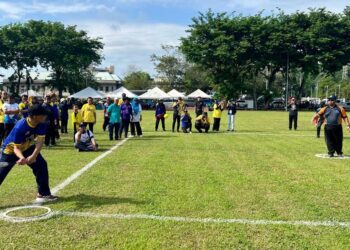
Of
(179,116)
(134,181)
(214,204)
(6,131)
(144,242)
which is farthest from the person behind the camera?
(179,116)

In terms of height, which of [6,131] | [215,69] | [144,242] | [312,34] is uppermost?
[312,34]

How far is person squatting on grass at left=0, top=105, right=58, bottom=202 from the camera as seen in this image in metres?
6.46

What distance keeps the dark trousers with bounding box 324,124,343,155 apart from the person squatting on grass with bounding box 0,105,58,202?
8.60 m

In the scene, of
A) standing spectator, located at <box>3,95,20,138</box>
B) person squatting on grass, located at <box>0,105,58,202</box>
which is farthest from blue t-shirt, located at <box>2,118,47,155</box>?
standing spectator, located at <box>3,95,20,138</box>

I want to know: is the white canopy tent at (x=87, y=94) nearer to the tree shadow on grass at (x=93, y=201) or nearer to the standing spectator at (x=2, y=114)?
the standing spectator at (x=2, y=114)

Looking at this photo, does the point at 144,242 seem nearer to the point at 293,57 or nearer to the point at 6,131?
the point at 6,131

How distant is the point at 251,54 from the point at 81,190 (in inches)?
2087

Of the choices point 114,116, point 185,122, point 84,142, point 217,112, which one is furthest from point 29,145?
point 217,112

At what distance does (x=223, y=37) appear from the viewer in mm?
57281

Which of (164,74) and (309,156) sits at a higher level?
(164,74)

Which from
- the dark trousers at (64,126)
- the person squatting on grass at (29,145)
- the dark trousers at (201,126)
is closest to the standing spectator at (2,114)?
the dark trousers at (64,126)

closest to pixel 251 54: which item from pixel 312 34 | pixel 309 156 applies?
pixel 312 34

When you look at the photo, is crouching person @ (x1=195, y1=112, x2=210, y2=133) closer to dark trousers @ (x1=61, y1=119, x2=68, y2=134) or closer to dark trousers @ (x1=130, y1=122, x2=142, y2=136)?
dark trousers @ (x1=130, y1=122, x2=142, y2=136)

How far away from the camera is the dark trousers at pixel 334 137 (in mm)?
12500
